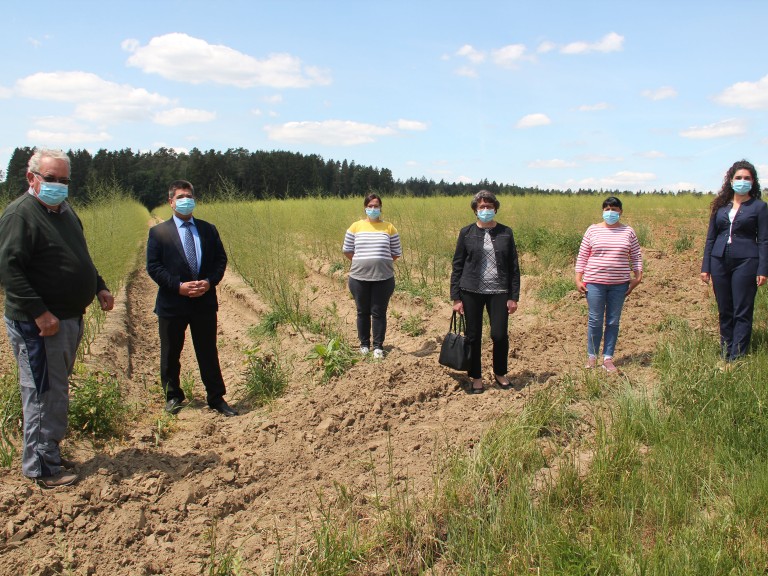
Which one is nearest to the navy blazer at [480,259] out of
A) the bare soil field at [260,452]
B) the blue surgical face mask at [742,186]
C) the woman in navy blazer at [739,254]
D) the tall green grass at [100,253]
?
the bare soil field at [260,452]

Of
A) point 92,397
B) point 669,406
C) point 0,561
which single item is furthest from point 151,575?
point 669,406

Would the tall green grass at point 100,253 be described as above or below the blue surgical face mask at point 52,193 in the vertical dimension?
below

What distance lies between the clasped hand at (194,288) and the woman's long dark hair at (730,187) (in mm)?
4566

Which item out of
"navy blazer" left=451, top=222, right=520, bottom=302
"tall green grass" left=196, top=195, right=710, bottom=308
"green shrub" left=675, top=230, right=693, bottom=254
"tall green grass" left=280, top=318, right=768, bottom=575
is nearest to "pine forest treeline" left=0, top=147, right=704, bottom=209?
"tall green grass" left=196, top=195, right=710, bottom=308

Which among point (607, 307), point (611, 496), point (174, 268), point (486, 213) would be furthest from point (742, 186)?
point (174, 268)

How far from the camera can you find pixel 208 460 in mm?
4102

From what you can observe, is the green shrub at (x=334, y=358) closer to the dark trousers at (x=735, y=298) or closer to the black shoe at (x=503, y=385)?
the black shoe at (x=503, y=385)

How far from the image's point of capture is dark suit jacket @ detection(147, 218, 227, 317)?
187 inches

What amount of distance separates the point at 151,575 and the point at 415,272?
335 inches

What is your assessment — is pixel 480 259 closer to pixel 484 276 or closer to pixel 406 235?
pixel 484 276

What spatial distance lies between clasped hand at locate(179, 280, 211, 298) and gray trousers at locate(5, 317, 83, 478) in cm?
117

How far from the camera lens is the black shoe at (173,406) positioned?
5.02 metres

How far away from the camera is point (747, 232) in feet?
16.5

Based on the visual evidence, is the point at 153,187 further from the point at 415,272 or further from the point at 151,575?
the point at 151,575
